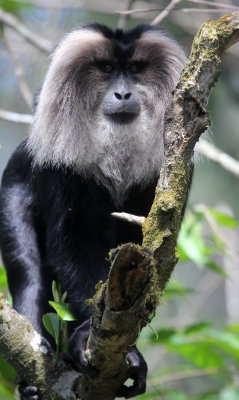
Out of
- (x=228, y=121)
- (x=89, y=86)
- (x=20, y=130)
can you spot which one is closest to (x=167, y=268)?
(x=89, y=86)

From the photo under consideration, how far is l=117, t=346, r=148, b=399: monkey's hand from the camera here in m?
2.71

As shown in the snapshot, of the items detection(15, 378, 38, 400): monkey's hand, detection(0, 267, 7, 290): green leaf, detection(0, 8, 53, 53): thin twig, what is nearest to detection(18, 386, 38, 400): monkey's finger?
detection(15, 378, 38, 400): monkey's hand

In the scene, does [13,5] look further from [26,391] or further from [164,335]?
[26,391]

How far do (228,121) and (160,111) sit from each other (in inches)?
208

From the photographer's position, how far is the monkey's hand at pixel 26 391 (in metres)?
2.99

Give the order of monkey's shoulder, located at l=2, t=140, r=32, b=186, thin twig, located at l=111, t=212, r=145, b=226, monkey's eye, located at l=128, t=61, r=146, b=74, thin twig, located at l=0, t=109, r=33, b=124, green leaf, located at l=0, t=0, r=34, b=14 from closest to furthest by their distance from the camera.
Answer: thin twig, located at l=111, t=212, r=145, b=226 → monkey's eye, located at l=128, t=61, r=146, b=74 → monkey's shoulder, located at l=2, t=140, r=32, b=186 → thin twig, located at l=0, t=109, r=33, b=124 → green leaf, located at l=0, t=0, r=34, b=14

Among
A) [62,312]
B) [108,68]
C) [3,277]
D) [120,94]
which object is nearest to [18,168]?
[3,277]

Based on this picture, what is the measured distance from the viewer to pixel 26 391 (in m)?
3.02

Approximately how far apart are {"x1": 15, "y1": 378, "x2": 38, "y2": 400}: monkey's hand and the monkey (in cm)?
1

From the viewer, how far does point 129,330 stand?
7.03 ft

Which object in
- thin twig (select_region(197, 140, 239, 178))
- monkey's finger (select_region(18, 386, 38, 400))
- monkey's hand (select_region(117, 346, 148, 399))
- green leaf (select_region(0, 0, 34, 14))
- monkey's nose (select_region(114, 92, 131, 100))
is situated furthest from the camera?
green leaf (select_region(0, 0, 34, 14))

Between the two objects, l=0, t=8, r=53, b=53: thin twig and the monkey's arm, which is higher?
l=0, t=8, r=53, b=53: thin twig

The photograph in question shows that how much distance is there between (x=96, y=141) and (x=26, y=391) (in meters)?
1.36

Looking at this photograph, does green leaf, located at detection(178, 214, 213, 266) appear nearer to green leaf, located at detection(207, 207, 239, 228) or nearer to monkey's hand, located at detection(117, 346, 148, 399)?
green leaf, located at detection(207, 207, 239, 228)
